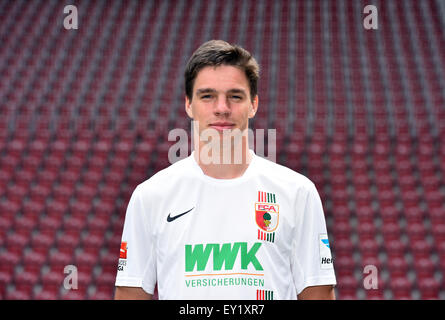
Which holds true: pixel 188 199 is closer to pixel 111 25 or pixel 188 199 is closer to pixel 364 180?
pixel 364 180

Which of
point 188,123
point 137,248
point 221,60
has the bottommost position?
point 137,248

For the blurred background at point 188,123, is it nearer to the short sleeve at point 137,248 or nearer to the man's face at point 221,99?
the short sleeve at point 137,248

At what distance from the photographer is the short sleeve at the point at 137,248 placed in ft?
5.28

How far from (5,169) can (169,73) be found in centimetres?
337

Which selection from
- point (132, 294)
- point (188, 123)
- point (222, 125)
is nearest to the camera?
point (222, 125)

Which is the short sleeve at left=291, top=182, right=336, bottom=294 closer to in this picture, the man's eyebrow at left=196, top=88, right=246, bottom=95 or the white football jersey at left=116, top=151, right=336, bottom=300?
the white football jersey at left=116, top=151, right=336, bottom=300

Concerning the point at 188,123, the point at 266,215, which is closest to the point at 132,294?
the point at 266,215

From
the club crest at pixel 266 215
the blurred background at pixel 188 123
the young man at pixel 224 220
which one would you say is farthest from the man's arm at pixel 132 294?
the blurred background at pixel 188 123

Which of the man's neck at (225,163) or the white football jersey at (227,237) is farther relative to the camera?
the man's neck at (225,163)

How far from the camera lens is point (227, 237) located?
1.56 metres

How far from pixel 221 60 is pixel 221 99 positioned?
13 centimetres

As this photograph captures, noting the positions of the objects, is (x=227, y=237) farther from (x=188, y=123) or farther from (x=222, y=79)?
(x=188, y=123)

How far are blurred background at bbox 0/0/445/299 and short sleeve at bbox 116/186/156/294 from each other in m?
5.20
